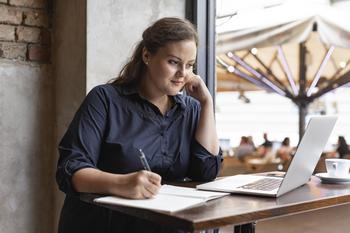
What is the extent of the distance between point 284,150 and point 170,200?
2432mm

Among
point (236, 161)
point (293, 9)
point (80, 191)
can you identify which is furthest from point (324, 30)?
point (80, 191)

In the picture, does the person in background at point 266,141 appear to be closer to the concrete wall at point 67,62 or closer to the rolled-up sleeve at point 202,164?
the concrete wall at point 67,62

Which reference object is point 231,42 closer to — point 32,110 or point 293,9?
point 293,9

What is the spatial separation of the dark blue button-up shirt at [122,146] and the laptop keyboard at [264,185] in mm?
223

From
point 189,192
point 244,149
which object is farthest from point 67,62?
point 244,149

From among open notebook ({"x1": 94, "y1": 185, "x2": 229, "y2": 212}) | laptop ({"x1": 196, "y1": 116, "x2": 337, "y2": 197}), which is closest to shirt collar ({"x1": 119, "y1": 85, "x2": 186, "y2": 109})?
laptop ({"x1": 196, "y1": 116, "x2": 337, "y2": 197})

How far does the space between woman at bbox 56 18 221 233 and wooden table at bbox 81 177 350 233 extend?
A: 0.20 metres

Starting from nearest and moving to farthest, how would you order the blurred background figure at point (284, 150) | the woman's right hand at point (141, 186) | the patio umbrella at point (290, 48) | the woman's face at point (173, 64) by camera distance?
the woman's right hand at point (141, 186) < the woman's face at point (173, 64) < the patio umbrella at point (290, 48) < the blurred background figure at point (284, 150)

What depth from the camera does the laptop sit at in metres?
1.28

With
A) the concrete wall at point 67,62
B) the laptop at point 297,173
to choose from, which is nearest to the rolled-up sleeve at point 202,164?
the laptop at point 297,173

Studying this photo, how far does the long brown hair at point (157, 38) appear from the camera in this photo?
1.56 m

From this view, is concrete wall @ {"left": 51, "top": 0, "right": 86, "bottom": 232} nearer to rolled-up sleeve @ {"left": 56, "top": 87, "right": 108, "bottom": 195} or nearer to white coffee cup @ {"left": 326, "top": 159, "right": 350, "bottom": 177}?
rolled-up sleeve @ {"left": 56, "top": 87, "right": 108, "bottom": 195}

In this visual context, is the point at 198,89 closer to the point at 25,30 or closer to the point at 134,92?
the point at 134,92

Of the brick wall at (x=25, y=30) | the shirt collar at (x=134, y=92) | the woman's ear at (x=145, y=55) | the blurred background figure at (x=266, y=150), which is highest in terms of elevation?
the brick wall at (x=25, y=30)
